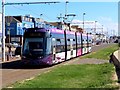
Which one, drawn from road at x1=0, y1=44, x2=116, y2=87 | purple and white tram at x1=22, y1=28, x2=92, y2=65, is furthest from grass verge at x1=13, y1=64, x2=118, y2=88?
purple and white tram at x1=22, y1=28, x2=92, y2=65

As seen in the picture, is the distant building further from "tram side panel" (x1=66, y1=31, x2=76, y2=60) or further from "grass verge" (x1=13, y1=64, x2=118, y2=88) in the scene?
"grass verge" (x1=13, y1=64, x2=118, y2=88)

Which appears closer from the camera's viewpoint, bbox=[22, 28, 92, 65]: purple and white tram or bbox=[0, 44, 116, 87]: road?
bbox=[0, 44, 116, 87]: road

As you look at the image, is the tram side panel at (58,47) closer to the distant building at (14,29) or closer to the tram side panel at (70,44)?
the tram side panel at (70,44)

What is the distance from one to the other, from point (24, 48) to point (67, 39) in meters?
9.78

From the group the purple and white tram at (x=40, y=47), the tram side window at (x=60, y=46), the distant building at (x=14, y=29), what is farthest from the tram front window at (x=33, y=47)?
the distant building at (x=14, y=29)

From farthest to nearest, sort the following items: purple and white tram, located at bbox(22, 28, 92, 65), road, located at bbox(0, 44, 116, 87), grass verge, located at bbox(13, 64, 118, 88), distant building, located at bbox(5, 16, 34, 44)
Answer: distant building, located at bbox(5, 16, 34, 44) < purple and white tram, located at bbox(22, 28, 92, 65) < road, located at bbox(0, 44, 116, 87) < grass verge, located at bbox(13, 64, 118, 88)

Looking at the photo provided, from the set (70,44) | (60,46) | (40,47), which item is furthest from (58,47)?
(70,44)

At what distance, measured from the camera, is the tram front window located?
30.7m

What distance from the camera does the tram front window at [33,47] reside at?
3066 cm

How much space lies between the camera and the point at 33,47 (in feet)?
101

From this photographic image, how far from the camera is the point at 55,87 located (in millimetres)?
15672

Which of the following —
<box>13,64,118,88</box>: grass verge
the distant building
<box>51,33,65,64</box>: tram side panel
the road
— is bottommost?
the road

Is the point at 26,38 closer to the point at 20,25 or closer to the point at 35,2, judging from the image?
the point at 35,2

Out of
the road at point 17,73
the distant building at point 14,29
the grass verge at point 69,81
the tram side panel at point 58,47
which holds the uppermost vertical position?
the distant building at point 14,29
